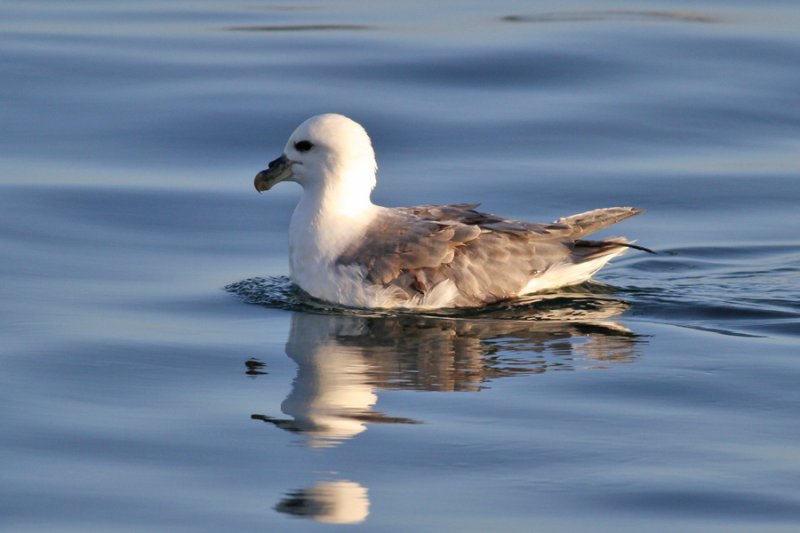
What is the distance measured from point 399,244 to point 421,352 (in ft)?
4.20

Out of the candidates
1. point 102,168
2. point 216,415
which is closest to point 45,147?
point 102,168

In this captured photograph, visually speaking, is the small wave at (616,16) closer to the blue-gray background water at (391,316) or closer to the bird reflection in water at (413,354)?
the blue-gray background water at (391,316)

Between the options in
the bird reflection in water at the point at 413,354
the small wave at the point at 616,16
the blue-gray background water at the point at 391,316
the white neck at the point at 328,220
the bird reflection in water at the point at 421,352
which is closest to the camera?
the blue-gray background water at the point at 391,316

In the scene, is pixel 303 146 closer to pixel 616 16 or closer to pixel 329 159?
pixel 329 159

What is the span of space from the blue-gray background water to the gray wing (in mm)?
252

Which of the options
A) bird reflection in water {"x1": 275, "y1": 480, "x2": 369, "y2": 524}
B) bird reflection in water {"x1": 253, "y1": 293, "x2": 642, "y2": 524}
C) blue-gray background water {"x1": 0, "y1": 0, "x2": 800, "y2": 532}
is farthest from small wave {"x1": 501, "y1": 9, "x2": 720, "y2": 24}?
bird reflection in water {"x1": 275, "y1": 480, "x2": 369, "y2": 524}

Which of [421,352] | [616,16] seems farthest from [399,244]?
[616,16]

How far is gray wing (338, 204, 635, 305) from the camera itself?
10328mm

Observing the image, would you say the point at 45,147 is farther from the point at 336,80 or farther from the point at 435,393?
the point at 435,393

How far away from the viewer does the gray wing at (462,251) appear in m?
10.3

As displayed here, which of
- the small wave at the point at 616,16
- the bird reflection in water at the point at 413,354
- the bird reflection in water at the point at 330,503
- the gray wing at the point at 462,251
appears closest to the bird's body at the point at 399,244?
the gray wing at the point at 462,251

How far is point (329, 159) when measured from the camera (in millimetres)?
10812

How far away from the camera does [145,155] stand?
14031 millimetres

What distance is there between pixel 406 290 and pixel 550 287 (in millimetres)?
1078
